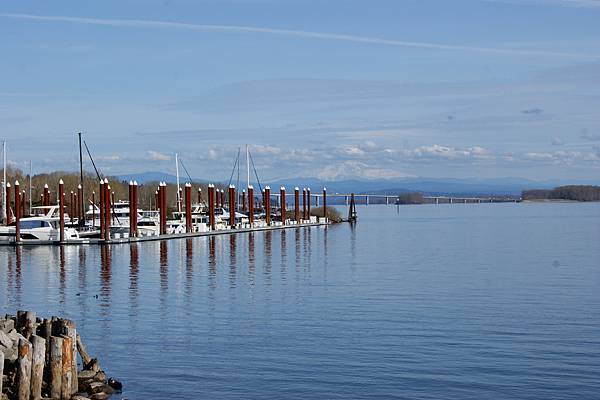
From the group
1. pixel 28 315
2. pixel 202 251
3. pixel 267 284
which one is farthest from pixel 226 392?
pixel 202 251

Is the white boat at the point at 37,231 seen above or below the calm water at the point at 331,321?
above

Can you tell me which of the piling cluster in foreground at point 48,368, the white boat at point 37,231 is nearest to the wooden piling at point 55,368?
the piling cluster in foreground at point 48,368

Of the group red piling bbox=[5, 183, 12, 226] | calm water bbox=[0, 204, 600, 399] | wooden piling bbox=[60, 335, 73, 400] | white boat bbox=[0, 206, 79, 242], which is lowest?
calm water bbox=[0, 204, 600, 399]

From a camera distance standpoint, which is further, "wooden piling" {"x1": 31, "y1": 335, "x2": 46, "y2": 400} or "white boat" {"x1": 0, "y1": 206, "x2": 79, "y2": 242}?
"white boat" {"x1": 0, "y1": 206, "x2": 79, "y2": 242}

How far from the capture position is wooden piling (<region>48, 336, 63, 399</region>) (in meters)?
18.8

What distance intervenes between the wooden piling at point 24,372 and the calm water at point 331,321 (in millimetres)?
2578

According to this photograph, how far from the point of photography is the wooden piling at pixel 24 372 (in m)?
18.0

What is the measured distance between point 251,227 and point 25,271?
55461 mm

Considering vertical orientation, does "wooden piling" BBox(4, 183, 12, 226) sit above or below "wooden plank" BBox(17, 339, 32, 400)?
above

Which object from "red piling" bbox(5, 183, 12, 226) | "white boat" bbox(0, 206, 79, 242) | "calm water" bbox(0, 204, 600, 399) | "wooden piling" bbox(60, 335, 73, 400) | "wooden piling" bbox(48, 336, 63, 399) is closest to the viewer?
"wooden piling" bbox(48, 336, 63, 399)

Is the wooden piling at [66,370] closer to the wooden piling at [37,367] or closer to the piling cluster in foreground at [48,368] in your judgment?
the piling cluster in foreground at [48,368]

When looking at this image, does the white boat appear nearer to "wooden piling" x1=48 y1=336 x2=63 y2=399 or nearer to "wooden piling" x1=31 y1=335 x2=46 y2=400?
"wooden piling" x1=48 y1=336 x2=63 y2=399

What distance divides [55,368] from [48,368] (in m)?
0.23

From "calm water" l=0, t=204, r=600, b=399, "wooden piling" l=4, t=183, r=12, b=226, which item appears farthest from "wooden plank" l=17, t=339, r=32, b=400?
"wooden piling" l=4, t=183, r=12, b=226
